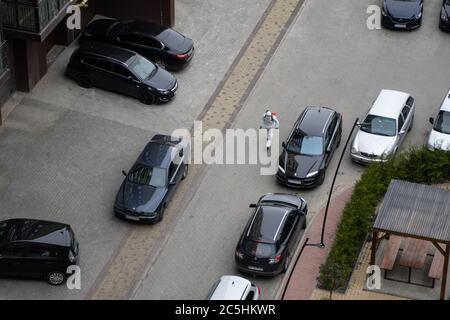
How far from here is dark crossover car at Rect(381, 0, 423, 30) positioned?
51.0 metres

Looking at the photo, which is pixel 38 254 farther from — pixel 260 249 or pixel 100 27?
pixel 100 27

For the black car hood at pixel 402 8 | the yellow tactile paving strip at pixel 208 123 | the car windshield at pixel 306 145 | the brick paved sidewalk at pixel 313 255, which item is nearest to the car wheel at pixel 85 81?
the yellow tactile paving strip at pixel 208 123

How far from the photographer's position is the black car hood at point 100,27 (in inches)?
1932

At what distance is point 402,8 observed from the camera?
51.2 m

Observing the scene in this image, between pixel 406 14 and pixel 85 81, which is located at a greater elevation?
pixel 406 14

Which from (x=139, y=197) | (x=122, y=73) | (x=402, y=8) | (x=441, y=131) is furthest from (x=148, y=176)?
(x=402, y=8)

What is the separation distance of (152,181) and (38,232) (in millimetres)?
4663

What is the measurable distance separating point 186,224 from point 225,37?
11.1 meters

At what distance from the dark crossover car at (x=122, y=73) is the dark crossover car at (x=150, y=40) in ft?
4.12

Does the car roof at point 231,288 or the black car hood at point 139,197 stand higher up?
the car roof at point 231,288

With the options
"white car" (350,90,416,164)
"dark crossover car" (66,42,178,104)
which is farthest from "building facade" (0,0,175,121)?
"white car" (350,90,416,164)

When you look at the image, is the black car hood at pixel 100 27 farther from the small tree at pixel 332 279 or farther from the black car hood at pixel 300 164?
the small tree at pixel 332 279

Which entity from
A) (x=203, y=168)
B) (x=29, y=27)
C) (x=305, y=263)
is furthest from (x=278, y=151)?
(x=29, y=27)

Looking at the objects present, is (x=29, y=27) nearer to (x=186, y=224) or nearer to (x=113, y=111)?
(x=113, y=111)
